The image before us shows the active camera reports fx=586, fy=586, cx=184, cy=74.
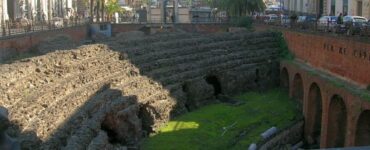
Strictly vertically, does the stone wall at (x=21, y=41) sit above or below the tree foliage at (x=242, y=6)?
below

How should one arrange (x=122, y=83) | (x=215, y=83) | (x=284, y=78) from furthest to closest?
(x=284, y=78), (x=215, y=83), (x=122, y=83)

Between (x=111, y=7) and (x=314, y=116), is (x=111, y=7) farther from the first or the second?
(x=314, y=116)

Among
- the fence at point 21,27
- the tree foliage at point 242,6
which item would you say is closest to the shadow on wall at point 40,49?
the fence at point 21,27

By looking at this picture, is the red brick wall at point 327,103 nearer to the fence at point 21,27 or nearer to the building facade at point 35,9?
the fence at point 21,27

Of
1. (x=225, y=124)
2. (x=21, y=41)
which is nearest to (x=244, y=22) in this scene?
(x=21, y=41)

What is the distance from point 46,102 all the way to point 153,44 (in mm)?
15084

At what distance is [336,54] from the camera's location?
29.7m

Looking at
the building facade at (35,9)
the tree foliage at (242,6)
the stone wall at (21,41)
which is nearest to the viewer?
the stone wall at (21,41)

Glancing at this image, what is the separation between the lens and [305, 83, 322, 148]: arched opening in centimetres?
2973

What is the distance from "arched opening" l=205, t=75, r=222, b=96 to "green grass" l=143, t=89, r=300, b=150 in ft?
6.18

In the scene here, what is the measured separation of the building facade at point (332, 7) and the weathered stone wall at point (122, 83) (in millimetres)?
12331

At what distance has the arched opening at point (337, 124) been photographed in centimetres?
2647

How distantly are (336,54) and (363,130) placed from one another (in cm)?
684

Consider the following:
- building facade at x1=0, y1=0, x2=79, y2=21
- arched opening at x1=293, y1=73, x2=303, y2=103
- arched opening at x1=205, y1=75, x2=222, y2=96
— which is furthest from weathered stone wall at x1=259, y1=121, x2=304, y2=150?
building facade at x1=0, y1=0, x2=79, y2=21
